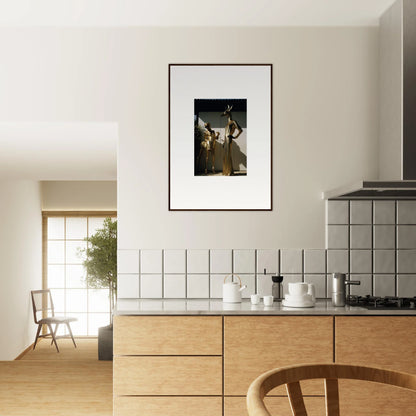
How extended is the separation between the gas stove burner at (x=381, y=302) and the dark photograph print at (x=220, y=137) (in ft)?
3.29

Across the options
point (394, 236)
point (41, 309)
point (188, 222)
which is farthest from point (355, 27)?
point (41, 309)

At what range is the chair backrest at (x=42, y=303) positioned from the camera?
7.56 m

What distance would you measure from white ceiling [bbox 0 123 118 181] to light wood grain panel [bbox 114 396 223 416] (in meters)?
1.64

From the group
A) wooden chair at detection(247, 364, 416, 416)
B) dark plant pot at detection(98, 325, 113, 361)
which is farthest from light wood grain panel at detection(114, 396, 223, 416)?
dark plant pot at detection(98, 325, 113, 361)

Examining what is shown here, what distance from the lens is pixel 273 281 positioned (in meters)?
2.91

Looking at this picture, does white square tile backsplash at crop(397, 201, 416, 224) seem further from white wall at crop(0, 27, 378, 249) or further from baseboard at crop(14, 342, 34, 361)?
baseboard at crop(14, 342, 34, 361)

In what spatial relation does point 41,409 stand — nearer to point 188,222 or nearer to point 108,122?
point 188,222

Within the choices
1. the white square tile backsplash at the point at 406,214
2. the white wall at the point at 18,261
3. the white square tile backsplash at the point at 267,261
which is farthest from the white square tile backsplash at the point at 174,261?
the white wall at the point at 18,261

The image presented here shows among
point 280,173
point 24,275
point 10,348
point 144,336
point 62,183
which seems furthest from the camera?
point 62,183

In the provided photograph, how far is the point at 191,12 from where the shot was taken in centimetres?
292

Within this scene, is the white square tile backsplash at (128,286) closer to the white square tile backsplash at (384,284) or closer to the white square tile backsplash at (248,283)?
the white square tile backsplash at (248,283)

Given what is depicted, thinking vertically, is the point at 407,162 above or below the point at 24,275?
above

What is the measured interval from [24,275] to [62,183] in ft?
5.74

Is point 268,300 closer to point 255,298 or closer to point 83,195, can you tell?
point 255,298
